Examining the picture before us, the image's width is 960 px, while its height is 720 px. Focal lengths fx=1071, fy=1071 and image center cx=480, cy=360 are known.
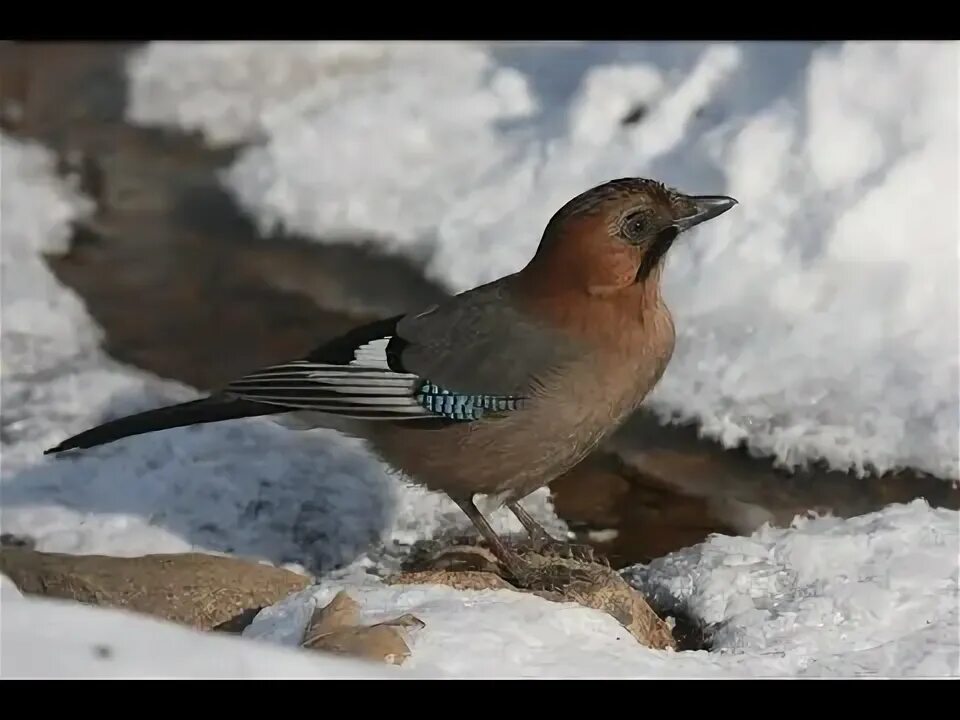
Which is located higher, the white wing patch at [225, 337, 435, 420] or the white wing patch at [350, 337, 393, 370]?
the white wing patch at [350, 337, 393, 370]

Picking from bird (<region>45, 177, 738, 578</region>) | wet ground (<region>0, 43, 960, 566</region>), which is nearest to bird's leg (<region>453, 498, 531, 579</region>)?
bird (<region>45, 177, 738, 578</region>)

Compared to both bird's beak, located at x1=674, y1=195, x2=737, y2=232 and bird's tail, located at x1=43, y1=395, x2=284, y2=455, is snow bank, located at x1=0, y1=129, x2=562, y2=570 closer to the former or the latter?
bird's tail, located at x1=43, y1=395, x2=284, y2=455

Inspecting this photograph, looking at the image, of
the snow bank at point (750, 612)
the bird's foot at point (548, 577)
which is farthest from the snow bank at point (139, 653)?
the bird's foot at point (548, 577)

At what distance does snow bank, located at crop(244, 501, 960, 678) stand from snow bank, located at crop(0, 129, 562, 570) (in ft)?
0.85

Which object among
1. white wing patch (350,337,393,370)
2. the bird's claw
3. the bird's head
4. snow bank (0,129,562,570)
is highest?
the bird's head

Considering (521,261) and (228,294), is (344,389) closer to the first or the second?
(521,261)

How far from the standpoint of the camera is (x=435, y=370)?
2.00 meters

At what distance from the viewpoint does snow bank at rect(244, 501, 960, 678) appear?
1.73 metres

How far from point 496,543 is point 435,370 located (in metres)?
0.38

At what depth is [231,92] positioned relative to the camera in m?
3.37

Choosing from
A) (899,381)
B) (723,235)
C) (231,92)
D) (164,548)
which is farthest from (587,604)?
(231,92)

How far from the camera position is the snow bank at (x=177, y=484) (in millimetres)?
2406

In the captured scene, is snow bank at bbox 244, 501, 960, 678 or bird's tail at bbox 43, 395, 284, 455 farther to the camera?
bird's tail at bbox 43, 395, 284, 455

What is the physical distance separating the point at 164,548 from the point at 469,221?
4.22 ft
